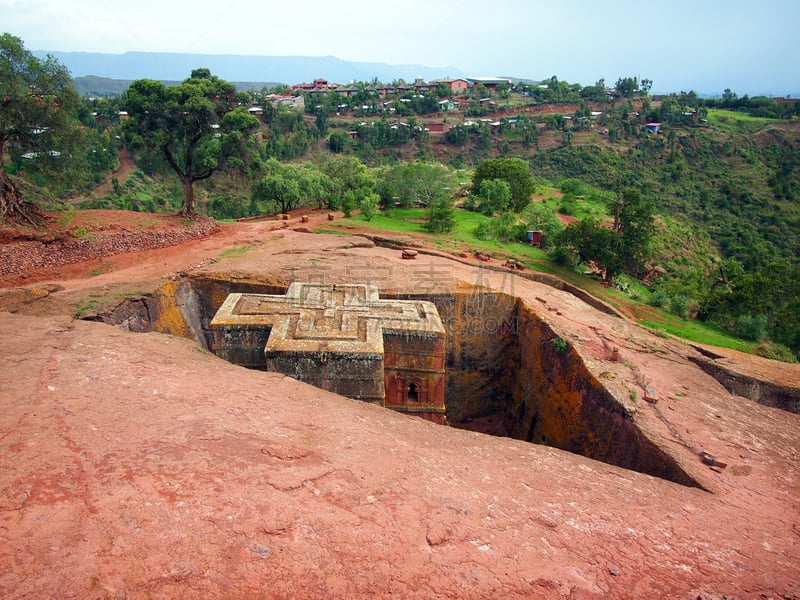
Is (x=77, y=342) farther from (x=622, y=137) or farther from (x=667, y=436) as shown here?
(x=622, y=137)

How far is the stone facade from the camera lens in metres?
8.95

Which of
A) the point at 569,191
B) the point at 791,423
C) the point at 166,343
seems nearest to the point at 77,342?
the point at 166,343

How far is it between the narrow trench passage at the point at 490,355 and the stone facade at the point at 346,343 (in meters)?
0.53

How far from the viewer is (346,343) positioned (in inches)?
361

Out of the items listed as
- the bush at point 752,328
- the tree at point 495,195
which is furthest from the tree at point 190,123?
the bush at point 752,328

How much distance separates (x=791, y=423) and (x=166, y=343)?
11783 millimetres

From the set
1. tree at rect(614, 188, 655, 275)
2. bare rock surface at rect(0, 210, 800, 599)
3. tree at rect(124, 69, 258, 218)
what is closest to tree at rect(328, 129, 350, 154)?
tree at rect(124, 69, 258, 218)

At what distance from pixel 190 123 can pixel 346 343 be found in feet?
46.4

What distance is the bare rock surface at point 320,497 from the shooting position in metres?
3.90

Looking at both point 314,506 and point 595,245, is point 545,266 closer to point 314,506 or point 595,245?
point 595,245

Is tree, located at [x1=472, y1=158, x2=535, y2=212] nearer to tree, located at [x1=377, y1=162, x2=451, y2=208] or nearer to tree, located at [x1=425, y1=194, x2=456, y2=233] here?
tree, located at [x1=377, y1=162, x2=451, y2=208]

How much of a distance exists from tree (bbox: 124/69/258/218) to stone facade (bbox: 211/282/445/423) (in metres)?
11.0

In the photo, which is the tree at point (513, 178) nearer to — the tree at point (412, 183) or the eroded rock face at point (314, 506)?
the tree at point (412, 183)

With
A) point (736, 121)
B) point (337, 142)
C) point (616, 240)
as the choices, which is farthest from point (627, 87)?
point (616, 240)
